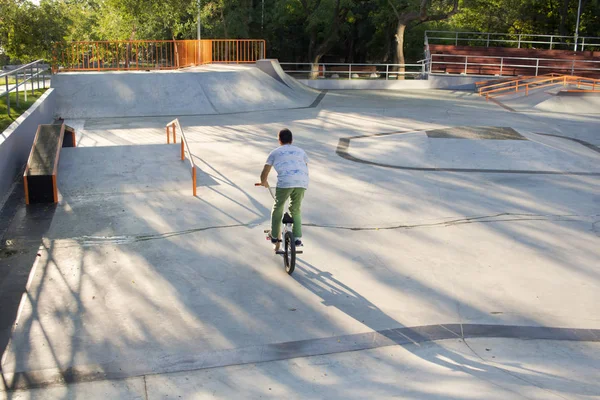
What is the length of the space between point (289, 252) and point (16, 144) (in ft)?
26.5

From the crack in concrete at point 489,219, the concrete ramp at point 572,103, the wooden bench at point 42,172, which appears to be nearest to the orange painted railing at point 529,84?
the concrete ramp at point 572,103

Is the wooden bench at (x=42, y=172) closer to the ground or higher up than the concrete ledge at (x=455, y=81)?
closer to the ground

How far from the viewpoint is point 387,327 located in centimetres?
671

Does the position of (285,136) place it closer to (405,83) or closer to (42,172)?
(42,172)

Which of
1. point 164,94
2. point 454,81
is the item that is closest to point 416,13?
point 454,81

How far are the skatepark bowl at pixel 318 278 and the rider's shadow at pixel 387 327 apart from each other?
2cm

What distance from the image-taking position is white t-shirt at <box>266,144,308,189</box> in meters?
7.99

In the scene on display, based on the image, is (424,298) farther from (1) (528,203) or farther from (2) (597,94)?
(2) (597,94)

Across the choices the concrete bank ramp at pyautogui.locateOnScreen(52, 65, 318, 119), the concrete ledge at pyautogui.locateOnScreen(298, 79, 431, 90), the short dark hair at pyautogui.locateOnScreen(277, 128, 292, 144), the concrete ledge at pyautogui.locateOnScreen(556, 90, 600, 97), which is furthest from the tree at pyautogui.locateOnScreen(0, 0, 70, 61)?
the concrete ledge at pyautogui.locateOnScreen(556, 90, 600, 97)

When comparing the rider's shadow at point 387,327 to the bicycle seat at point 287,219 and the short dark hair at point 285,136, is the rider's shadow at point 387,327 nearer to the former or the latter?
the bicycle seat at point 287,219

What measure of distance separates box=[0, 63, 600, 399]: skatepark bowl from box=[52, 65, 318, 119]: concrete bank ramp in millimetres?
7209

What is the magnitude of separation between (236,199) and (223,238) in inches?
88.8

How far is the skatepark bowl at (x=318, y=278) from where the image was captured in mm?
5719

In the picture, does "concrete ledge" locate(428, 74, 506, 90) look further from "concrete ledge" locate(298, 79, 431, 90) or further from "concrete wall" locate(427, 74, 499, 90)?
"concrete ledge" locate(298, 79, 431, 90)
